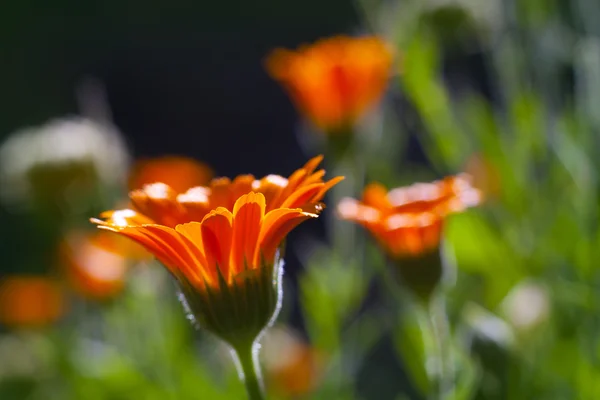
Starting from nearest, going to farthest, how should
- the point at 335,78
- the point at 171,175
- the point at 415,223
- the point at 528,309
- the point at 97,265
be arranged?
1. the point at 415,223
2. the point at 528,309
3. the point at 335,78
4. the point at 97,265
5. the point at 171,175

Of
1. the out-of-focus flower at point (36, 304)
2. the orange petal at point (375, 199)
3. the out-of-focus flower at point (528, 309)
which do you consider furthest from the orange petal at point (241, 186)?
the out-of-focus flower at point (36, 304)

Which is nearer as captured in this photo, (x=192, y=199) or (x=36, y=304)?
(x=192, y=199)

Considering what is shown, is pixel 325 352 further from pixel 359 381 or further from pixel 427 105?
pixel 359 381

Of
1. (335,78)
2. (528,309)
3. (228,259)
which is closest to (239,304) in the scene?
(228,259)

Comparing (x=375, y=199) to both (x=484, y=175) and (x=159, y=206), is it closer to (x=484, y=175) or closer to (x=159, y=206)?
(x=159, y=206)

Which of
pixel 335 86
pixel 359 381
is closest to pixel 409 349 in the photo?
pixel 335 86

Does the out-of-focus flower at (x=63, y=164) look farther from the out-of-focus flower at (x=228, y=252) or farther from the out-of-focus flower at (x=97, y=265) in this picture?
the out-of-focus flower at (x=228, y=252)

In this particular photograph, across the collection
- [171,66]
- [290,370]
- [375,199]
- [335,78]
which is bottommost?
[290,370]

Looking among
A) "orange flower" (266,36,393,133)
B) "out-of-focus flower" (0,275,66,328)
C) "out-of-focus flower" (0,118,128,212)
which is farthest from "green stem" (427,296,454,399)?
"out-of-focus flower" (0,275,66,328)

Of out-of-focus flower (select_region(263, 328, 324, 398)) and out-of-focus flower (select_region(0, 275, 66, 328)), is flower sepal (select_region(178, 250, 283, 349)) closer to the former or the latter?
out-of-focus flower (select_region(263, 328, 324, 398))
